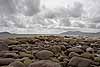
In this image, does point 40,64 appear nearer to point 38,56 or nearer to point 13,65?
point 13,65

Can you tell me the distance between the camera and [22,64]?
282 inches

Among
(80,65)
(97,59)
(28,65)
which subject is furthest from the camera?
(97,59)

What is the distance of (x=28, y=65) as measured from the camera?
7.23 meters

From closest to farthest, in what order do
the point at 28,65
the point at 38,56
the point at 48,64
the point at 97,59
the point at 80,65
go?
1. the point at 48,64
2. the point at 28,65
3. the point at 80,65
4. the point at 97,59
5. the point at 38,56

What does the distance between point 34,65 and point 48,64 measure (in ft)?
1.75

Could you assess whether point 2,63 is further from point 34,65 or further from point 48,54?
point 48,54

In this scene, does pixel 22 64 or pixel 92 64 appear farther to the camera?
pixel 92 64

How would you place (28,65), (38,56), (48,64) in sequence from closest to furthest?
1. (48,64)
2. (28,65)
3. (38,56)

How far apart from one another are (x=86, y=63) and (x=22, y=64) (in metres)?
2.53

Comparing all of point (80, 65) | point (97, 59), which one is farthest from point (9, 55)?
point (97, 59)

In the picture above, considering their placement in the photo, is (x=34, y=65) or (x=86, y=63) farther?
(x=86, y=63)

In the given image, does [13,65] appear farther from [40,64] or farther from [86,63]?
[86,63]

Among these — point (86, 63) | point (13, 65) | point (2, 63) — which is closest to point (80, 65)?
point (86, 63)

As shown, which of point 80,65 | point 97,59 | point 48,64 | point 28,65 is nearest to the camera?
point 48,64
